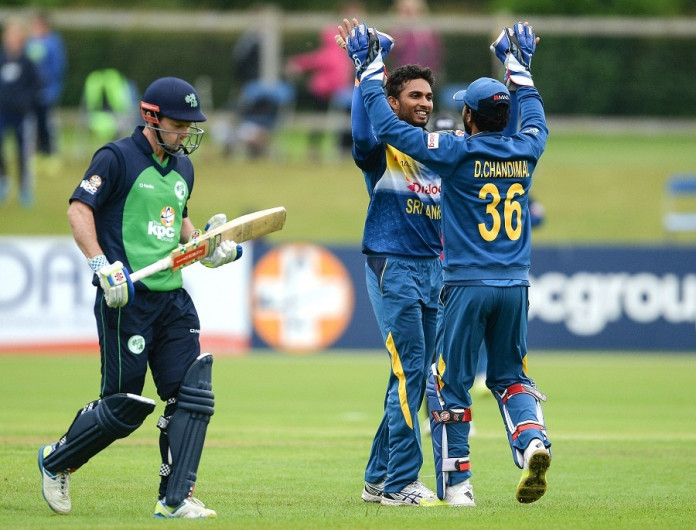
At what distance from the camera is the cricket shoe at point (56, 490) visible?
6.90m

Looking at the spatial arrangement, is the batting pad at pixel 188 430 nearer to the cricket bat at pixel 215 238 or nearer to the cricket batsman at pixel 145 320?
the cricket batsman at pixel 145 320

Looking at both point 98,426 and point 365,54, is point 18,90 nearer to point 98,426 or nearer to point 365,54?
point 365,54

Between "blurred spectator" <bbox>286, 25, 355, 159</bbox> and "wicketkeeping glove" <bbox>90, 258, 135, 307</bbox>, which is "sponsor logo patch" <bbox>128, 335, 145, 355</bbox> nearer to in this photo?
"wicketkeeping glove" <bbox>90, 258, 135, 307</bbox>

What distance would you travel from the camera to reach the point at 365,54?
7.23 m

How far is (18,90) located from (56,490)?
16.3 m

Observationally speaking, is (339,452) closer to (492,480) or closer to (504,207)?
(492,480)

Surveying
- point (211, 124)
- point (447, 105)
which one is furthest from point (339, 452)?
point (211, 124)

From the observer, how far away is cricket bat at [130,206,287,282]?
688 cm

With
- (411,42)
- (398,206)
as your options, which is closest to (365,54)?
(398,206)

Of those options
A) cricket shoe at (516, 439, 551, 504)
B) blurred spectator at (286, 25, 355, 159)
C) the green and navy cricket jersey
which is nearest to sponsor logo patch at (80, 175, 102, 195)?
the green and navy cricket jersey

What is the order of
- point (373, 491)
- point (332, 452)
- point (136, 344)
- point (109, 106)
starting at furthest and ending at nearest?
point (109, 106) < point (332, 452) < point (373, 491) < point (136, 344)

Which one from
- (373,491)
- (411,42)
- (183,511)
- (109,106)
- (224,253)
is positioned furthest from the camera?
(109,106)

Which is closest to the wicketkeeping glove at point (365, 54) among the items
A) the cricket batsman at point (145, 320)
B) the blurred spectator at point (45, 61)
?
the cricket batsman at point (145, 320)

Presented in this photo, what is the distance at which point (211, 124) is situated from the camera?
1105 inches
